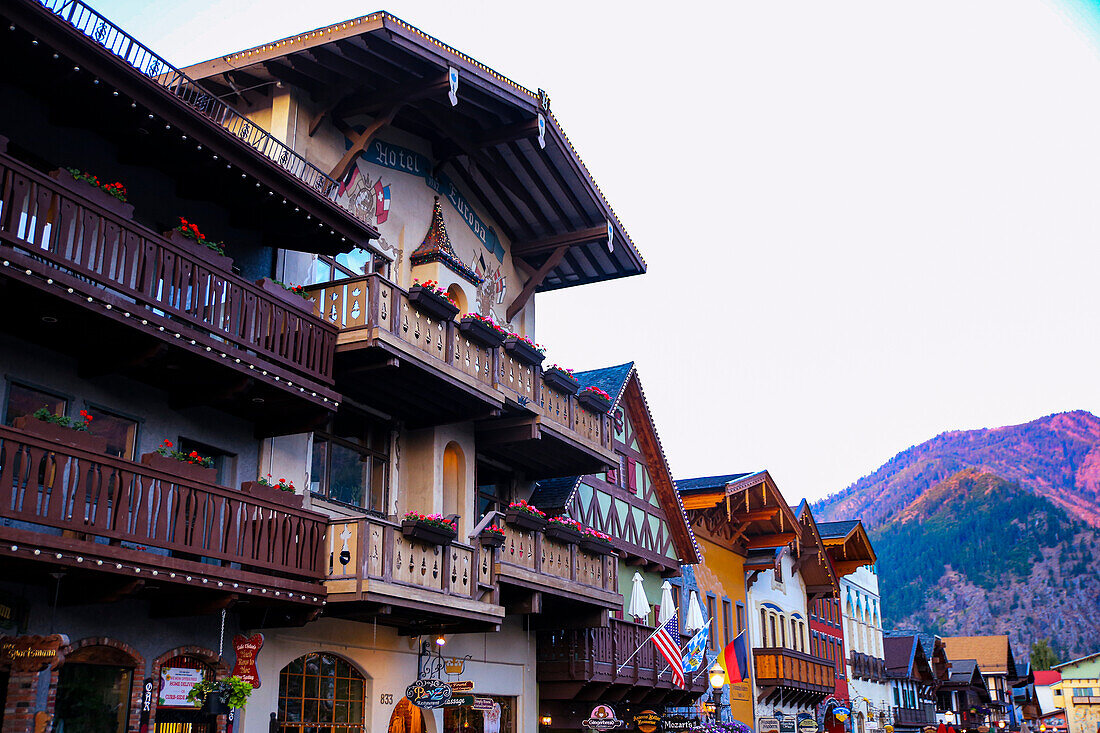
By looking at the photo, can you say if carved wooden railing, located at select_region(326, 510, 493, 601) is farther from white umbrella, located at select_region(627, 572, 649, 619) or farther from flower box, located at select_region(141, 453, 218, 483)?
white umbrella, located at select_region(627, 572, 649, 619)

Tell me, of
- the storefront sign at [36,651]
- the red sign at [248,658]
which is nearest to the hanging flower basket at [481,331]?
the red sign at [248,658]

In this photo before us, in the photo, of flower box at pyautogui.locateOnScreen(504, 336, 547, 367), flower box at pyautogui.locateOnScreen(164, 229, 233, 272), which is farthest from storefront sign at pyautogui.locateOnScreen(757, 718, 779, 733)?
flower box at pyautogui.locateOnScreen(164, 229, 233, 272)

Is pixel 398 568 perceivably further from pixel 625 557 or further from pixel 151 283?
pixel 625 557

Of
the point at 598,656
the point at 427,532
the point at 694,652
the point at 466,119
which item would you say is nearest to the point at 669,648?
the point at 694,652

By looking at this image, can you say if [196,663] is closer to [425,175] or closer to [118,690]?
[118,690]

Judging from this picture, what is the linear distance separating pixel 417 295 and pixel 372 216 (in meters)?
3.27

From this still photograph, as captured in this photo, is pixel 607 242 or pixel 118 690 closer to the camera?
pixel 118 690

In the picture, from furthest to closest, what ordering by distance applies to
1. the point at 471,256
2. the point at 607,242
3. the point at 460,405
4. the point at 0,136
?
the point at 607,242
the point at 471,256
the point at 460,405
the point at 0,136

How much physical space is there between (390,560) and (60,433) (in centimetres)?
563

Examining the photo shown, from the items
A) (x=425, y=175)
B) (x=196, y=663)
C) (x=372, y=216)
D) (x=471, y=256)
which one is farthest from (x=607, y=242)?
(x=196, y=663)

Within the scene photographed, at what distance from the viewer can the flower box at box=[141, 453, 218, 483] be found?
43.7 ft

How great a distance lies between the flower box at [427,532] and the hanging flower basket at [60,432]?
529 cm

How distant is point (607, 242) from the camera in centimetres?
2598

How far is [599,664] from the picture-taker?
2464 centimetres
